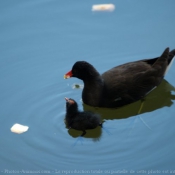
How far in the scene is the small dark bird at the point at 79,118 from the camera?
695 centimetres

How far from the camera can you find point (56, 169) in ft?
21.2

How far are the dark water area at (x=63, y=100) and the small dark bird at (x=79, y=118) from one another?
0.46 feet

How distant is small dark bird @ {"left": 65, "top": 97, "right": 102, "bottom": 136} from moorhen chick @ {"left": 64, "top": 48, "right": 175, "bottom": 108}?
0.58m

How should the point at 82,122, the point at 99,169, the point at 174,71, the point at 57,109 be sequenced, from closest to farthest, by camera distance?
the point at 99,169 → the point at 82,122 → the point at 57,109 → the point at 174,71

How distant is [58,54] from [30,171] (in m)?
2.71

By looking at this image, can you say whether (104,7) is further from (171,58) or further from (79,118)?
(79,118)

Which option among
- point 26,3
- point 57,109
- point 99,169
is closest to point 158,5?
point 26,3

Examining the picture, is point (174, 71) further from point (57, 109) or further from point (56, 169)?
point (56, 169)

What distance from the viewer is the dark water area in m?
6.56

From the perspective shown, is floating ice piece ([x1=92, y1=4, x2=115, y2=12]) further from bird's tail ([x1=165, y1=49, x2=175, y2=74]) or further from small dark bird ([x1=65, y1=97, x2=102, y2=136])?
small dark bird ([x1=65, y1=97, x2=102, y2=136])

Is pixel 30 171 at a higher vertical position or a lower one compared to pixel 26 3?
lower

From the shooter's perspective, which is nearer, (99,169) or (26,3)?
(99,169)

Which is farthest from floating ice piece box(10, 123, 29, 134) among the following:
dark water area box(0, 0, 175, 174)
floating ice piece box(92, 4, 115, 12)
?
floating ice piece box(92, 4, 115, 12)

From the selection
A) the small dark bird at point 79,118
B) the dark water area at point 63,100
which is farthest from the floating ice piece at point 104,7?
the small dark bird at point 79,118
